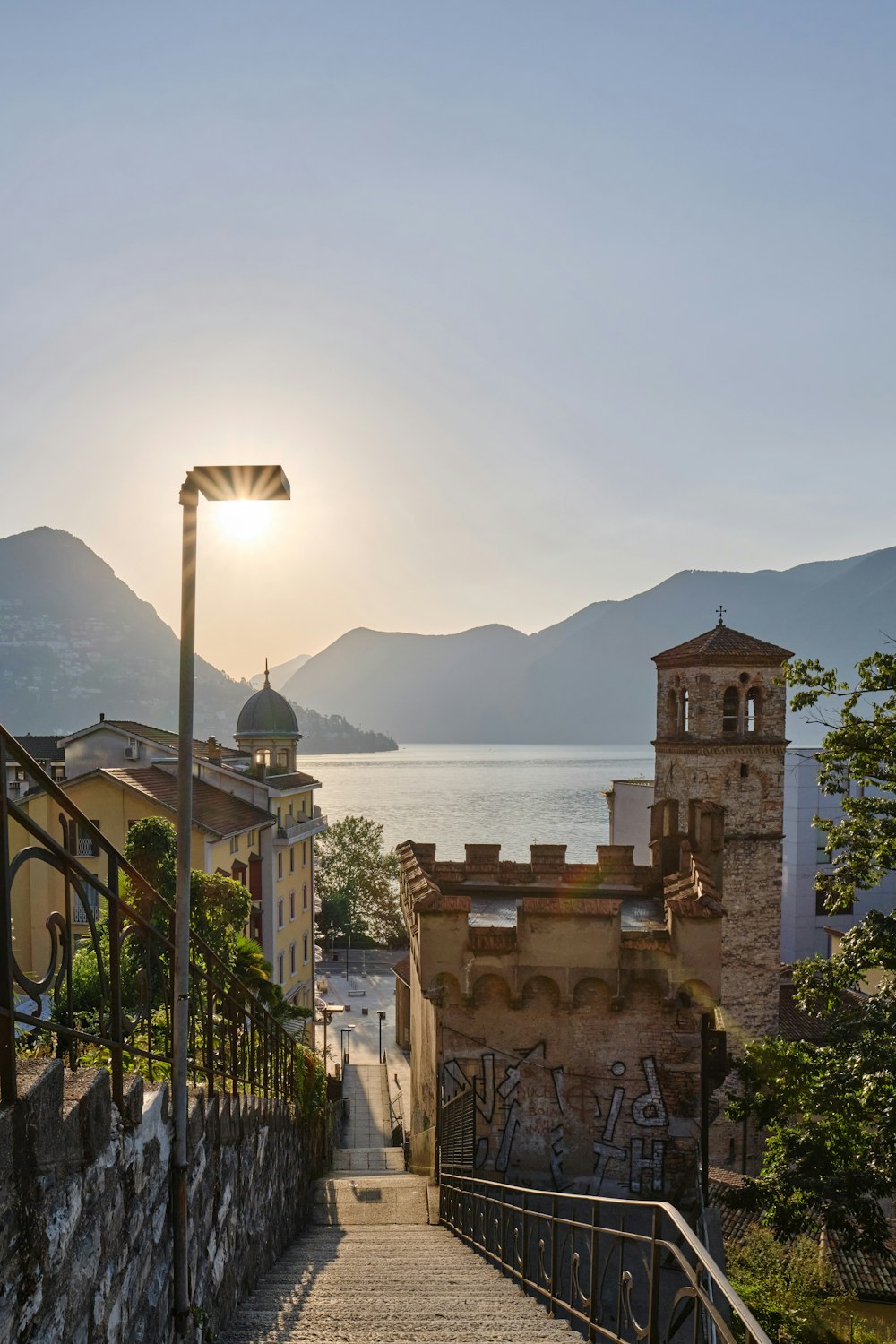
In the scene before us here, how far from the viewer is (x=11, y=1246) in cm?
267

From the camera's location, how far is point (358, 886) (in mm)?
60031

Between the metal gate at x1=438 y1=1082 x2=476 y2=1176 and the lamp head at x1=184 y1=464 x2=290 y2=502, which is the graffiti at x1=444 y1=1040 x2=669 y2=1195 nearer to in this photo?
the metal gate at x1=438 y1=1082 x2=476 y2=1176

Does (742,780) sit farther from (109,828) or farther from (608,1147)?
(109,828)

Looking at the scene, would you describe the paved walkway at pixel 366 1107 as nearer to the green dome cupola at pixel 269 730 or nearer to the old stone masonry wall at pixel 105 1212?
the green dome cupola at pixel 269 730

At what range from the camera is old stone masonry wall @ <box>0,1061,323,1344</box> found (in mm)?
2748

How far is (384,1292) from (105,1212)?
407cm

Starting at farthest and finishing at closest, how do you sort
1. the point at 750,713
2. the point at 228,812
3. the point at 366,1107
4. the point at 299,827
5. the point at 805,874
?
1. the point at 805,874
2. the point at 299,827
3. the point at 228,812
4. the point at 750,713
5. the point at 366,1107

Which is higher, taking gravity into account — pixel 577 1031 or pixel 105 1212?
pixel 105 1212

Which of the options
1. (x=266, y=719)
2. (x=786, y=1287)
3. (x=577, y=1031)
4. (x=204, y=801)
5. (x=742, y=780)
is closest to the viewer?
(x=577, y=1031)

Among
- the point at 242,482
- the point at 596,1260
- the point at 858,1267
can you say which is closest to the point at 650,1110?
the point at 596,1260

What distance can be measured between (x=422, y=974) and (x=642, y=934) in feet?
10.3

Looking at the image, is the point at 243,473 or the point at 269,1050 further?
the point at 269,1050

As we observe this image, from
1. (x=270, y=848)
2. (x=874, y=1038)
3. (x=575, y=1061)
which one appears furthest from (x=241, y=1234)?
(x=270, y=848)

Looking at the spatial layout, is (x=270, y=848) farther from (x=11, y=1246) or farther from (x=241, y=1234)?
(x=11, y=1246)
